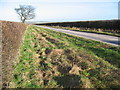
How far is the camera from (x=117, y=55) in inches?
266

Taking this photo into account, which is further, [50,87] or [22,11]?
[22,11]

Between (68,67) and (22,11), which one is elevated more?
(22,11)

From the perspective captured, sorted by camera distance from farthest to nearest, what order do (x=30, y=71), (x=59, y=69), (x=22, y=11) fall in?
1. (x=22, y=11)
2. (x=59, y=69)
3. (x=30, y=71)

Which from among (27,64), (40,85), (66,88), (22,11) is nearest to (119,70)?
(66,88)

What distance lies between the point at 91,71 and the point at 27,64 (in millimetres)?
3305

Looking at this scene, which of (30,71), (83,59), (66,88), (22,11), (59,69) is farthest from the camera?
(22,11)

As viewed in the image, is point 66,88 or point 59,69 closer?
point 66,88

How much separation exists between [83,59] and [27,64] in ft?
10.6

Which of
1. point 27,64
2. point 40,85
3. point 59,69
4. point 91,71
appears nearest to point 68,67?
point 59,69

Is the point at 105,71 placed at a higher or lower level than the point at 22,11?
lower

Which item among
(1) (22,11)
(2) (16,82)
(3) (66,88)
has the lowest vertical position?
(3) (66,88)

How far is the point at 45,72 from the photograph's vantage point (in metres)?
4.99

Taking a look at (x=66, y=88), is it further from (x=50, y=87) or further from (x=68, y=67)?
(x=68, y=67)

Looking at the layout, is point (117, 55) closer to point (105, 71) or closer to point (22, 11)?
point (105, 71)
